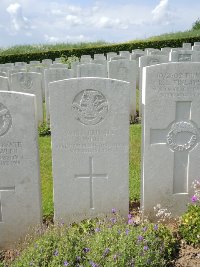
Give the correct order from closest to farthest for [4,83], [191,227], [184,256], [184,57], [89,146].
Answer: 1. [184,256]
2. [191,227]
3. [89,146]
4. [4,83]
5. [184,57]

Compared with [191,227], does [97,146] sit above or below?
above

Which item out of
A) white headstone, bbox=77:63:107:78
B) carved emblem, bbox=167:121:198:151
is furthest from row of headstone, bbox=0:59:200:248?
white headstone, bbox=77:63:107:78

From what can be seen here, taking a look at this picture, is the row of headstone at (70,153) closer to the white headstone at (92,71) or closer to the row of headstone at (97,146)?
the row of headstone at (97,146)

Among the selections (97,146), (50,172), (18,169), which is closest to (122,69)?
(50,172)

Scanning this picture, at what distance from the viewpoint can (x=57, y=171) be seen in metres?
4.30

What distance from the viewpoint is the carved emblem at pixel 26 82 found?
355 inches

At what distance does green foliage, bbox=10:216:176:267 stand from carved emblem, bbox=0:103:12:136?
120cm

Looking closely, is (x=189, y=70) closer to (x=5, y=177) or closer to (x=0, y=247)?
(x=5, y=177)

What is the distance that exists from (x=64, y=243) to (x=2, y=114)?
4.94ft

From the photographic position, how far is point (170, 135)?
4410mm

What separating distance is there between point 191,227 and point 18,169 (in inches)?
77.5

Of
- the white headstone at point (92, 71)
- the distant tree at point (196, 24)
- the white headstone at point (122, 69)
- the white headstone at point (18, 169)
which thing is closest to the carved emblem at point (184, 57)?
the white headstone at point (122, 69)

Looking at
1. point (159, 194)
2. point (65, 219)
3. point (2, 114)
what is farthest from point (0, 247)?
point (159, 194)

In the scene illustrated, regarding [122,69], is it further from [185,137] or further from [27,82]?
[185,137]
